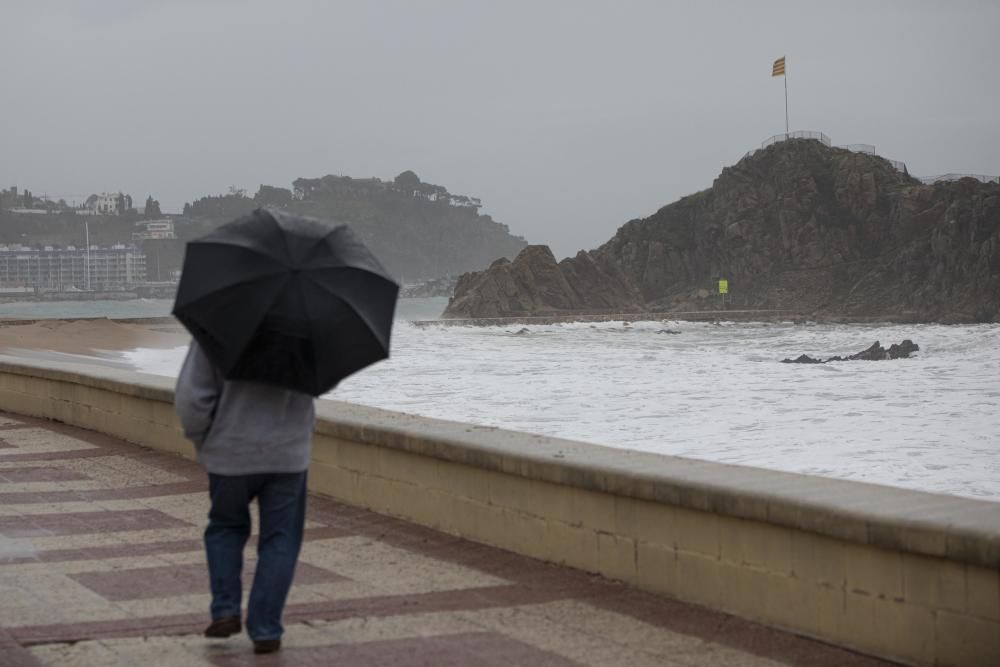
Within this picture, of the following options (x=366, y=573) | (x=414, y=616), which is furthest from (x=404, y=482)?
(x=414, y=616)

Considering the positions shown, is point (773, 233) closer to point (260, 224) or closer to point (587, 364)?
point (587, 364)

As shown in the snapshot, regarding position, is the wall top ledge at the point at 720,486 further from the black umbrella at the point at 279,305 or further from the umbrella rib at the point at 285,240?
the umbrella rib at the point at 285,240

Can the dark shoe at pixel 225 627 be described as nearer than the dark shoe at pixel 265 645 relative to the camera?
No

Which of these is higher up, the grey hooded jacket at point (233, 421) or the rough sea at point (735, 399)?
the grey hooded jacket at point (233, 421)

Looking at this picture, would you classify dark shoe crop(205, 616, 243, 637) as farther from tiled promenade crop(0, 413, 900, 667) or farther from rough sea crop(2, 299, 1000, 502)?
rough sea crop(2, 299, 1000, 502)

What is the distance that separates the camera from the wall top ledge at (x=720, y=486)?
14.4ft

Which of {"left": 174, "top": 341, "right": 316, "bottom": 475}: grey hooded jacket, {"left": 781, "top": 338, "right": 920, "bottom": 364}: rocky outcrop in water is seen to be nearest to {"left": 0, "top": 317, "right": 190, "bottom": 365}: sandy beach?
A: {"left": 781, "top": 338, "right": 920, "bottom": 364}: rocky outcrop in water

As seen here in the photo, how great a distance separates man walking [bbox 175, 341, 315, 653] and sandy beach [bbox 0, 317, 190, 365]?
34.8 meters

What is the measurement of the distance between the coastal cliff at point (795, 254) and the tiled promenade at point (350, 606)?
296ft

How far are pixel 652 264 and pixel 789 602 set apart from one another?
117905mm

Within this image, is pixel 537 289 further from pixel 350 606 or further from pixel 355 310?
pixel 355 310

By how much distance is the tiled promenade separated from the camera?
471 cm

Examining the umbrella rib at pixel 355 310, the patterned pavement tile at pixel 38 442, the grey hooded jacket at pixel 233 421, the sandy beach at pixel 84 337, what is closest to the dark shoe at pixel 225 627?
the grey hooded jacket at pixel 233 421

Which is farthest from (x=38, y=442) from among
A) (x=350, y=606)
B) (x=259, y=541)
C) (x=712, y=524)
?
(x=712, y=524)
